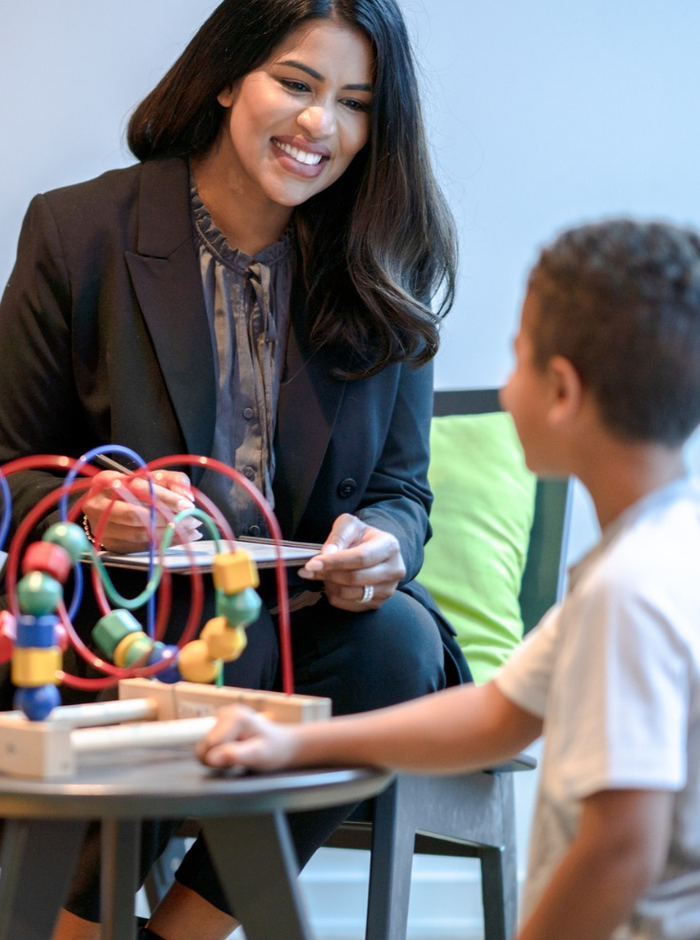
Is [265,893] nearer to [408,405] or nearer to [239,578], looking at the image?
[239,578]

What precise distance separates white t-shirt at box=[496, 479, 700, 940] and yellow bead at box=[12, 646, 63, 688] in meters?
0.32

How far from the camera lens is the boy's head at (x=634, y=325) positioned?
80cm

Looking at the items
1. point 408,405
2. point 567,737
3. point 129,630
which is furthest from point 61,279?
point 567,737

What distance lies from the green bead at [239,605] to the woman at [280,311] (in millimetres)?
427

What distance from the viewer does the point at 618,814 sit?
0.73m

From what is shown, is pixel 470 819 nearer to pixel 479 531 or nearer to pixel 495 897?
pixel 495 897

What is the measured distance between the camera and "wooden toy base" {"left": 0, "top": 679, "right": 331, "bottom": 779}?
31.5 inches

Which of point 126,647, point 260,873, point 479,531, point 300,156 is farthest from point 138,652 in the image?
point 479,531

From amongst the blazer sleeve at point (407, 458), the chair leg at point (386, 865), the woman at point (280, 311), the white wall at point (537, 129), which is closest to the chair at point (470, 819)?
the chair leg at point (386, 865)

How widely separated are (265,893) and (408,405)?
0.85 metres

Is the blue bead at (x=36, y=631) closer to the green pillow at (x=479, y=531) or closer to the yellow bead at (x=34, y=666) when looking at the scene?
the yellow bead at (x=34, y=666)

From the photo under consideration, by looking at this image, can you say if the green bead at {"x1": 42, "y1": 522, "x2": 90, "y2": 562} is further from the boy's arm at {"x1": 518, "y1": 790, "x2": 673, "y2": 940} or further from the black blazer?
the black blazer

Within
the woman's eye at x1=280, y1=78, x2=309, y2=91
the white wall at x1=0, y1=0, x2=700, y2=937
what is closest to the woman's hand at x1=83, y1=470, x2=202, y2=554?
the woman's eye at x1=280, y1=78, x2=309, y2=91

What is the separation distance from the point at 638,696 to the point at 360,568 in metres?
0.62
